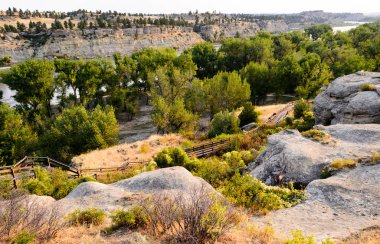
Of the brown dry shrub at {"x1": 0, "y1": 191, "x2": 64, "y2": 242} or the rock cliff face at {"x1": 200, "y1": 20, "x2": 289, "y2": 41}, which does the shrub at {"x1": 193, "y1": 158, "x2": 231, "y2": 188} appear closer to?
the brown dry shrub at {"x1": 0, "y1": 191, "x2": 64, "y2": 242}

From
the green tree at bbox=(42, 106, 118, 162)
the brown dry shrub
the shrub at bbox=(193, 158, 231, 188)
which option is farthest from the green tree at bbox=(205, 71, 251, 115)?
the brown dry shrub

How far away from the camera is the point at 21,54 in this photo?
105 meters

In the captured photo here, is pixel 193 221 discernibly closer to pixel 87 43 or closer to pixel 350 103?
pixel 350 103

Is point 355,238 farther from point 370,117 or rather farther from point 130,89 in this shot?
point 130,89

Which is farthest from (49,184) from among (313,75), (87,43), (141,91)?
(87,43)

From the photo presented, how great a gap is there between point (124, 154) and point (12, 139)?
15.9 meters

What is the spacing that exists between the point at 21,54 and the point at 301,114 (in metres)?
106

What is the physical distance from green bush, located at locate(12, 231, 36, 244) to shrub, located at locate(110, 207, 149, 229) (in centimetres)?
254

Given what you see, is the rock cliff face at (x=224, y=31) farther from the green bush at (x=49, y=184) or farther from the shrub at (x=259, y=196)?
the shrub at (x=259, y=196)

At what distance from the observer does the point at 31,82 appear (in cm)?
4591

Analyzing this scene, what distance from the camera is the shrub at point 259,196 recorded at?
11.5 meters

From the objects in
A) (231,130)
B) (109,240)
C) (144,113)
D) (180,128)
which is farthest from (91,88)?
(109,240)

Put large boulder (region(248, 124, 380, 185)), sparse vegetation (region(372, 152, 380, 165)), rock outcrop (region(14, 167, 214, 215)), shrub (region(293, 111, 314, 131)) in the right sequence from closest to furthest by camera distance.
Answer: rock outcrop (region(14, 167, 214, 215)), sparse vegetation (region(372, 152, 380, 165)), large boulder (region(248, 124, 380, 185)), shrub (region(293, 111, 314, 131))

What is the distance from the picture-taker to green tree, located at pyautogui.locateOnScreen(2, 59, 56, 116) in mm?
46125
